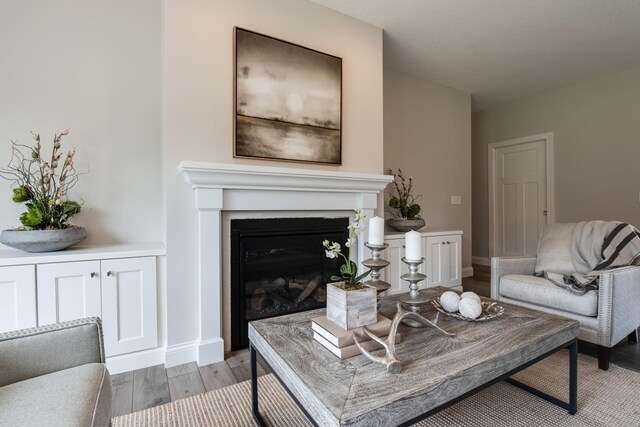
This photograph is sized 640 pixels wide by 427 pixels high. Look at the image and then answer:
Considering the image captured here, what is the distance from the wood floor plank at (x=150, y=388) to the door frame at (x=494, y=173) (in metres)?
4.90

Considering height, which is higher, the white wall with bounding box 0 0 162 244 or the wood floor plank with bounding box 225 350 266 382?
the white wall with bounding box 0 0 162 244

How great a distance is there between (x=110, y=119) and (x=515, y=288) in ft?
10.1

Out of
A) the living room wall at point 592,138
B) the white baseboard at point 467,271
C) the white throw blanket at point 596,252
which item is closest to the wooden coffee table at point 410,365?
the white throw blanket at point 596,252

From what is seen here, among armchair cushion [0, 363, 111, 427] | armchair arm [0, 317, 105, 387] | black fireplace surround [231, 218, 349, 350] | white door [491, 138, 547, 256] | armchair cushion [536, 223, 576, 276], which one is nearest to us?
armchair cushion [0, 363, 111, 427]

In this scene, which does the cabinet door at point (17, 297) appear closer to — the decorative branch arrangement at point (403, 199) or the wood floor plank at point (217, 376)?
the wood floor plank at point (217, 376)

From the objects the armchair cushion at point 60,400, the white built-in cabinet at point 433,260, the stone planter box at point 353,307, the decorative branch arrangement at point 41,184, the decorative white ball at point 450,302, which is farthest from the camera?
the white built-in cabinet at point 433,260

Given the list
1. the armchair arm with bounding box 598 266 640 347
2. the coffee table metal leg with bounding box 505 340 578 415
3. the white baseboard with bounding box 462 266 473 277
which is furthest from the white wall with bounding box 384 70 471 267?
the coffee table metal leg with bounding box 505 340 578 415

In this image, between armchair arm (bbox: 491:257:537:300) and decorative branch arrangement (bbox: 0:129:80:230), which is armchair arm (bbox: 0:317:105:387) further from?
armchair arm (bbox: 491:257:537:300)

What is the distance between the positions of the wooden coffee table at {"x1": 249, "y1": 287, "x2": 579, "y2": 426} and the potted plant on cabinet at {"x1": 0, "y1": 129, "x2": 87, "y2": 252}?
130 cm

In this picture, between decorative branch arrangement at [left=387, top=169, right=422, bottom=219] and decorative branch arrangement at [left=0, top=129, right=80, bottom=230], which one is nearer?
decorative branch arrangement at [left=0, top=129, right=80, bottom=230]

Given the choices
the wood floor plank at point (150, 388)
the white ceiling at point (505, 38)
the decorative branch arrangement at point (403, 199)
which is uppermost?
the white ceiling at point (505, 38)

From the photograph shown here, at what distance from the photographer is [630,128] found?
3676 mm

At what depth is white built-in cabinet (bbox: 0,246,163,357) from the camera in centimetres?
161

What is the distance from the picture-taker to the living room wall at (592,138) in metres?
3.68
